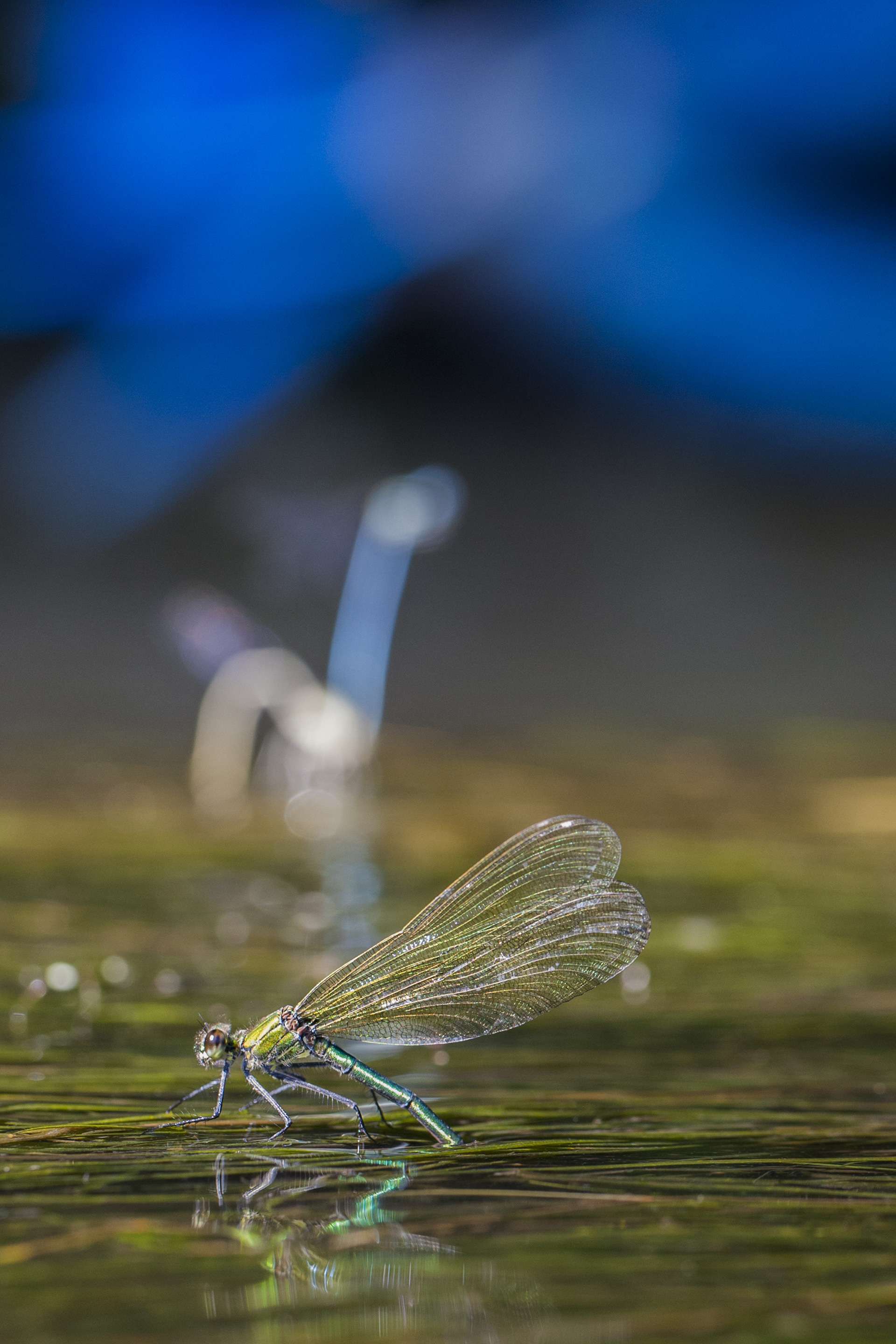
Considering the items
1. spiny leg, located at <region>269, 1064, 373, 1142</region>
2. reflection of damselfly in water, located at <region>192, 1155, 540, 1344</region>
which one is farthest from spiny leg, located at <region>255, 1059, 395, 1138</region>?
reflection of damselfly in water, located at <region>192, 1155, 540, 1344</region>

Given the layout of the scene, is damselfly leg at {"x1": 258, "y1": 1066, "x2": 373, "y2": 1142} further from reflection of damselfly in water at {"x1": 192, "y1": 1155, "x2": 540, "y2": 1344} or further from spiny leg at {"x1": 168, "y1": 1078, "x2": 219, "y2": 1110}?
reflection of damselfly in water at {"x1": 192, "y1": 1155, "x2": 540, "y2": 1344}

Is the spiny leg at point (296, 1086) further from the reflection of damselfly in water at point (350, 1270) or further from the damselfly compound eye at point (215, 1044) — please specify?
the reflection of damselfly in water at point (350, 1270)

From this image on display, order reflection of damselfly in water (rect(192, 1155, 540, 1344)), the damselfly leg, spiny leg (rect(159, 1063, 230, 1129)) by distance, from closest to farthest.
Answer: reflection of damselfly in water (rect(192, 1155, 540, 1344)) → spiny leg (rect(159, 1063, 230, 1129)) → the damselfly leg

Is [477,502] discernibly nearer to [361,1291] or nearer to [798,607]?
[798,607]

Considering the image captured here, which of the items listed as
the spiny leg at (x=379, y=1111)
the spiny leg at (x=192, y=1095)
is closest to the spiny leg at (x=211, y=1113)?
the spiny leg at (x=192, y=1095)

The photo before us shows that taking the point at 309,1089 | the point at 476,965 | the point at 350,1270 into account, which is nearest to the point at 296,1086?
the point at 309,1089

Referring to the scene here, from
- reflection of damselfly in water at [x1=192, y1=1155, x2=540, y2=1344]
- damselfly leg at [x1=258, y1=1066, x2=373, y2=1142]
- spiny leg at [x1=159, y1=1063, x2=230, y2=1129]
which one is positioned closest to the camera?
reflection of damselfly in water at [x1=192, y1=1155, x2=540, y2=1344]

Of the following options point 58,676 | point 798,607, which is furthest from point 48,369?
point 798,607

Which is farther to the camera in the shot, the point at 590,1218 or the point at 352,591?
the point at 352,591
